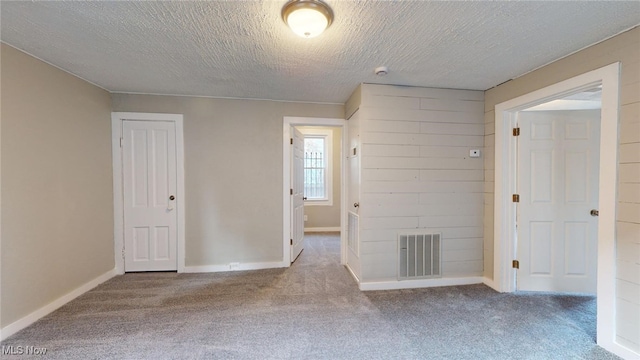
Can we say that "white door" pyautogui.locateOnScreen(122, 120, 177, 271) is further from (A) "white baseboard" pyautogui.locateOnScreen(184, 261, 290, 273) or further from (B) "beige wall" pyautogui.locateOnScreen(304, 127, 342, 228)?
(B) "beige wall" pyautogui.locateOnScreen(304, 127, 342, 228)

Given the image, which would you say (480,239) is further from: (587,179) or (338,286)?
(338,286)

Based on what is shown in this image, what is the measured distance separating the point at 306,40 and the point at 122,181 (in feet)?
9.62

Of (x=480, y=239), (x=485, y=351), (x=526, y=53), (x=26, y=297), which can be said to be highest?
(x=526, y=53)

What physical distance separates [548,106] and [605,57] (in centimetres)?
90

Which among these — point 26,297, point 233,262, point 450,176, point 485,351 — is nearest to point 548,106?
point 450,176

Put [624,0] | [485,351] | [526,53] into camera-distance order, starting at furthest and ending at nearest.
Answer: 1. [526,53]
2. [485,351]
3. [624,0]

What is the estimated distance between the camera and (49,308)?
2.26 metres

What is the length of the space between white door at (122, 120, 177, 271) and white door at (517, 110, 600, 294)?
416cm

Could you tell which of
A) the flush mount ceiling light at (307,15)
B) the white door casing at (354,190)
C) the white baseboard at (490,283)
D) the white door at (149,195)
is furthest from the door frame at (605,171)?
the white door at (149,195)

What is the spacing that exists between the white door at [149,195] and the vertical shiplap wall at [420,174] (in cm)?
247

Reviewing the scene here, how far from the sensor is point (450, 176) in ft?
9.60

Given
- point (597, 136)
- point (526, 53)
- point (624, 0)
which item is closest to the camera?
point (624, 0)

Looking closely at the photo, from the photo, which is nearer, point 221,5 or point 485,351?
point 221,5

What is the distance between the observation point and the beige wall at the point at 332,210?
570 cm
